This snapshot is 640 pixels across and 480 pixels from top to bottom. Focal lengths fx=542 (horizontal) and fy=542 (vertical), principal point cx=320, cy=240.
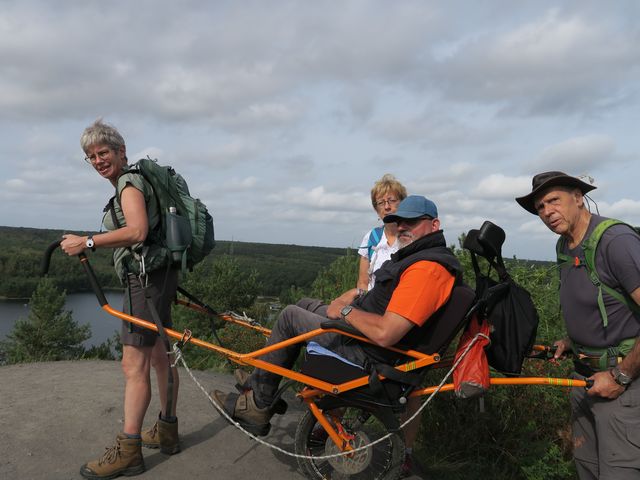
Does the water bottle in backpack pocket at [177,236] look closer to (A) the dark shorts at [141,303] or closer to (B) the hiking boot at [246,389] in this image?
(A) the dark shorts at [141,303]

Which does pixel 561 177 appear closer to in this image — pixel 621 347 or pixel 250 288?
pixel 621 347

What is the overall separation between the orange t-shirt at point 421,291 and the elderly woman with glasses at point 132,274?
1.52m

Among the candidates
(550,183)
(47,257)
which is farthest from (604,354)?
(47,257)

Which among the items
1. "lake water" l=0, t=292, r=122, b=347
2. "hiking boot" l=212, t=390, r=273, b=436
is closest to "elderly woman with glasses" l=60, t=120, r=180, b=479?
"hiking boot" l=212, t=390, r=273, b=436

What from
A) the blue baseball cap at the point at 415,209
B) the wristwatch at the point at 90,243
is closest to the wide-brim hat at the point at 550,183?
the blue baseball cap at the point at 415,209

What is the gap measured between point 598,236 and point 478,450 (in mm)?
3358

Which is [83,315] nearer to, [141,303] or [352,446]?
[141,303]

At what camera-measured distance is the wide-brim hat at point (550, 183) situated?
2.87 meters

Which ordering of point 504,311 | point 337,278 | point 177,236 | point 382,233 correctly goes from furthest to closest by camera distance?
point 337,278
point 382,233
point 177,236
point 504,311

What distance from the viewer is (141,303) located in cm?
356

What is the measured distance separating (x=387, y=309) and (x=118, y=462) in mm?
2088

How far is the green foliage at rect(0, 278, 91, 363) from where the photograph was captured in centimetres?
3625

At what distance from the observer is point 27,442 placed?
4.03 meters

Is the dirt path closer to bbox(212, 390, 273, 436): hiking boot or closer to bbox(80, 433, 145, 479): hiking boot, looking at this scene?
bbox(80, 433, 145, 479): hiking boot
